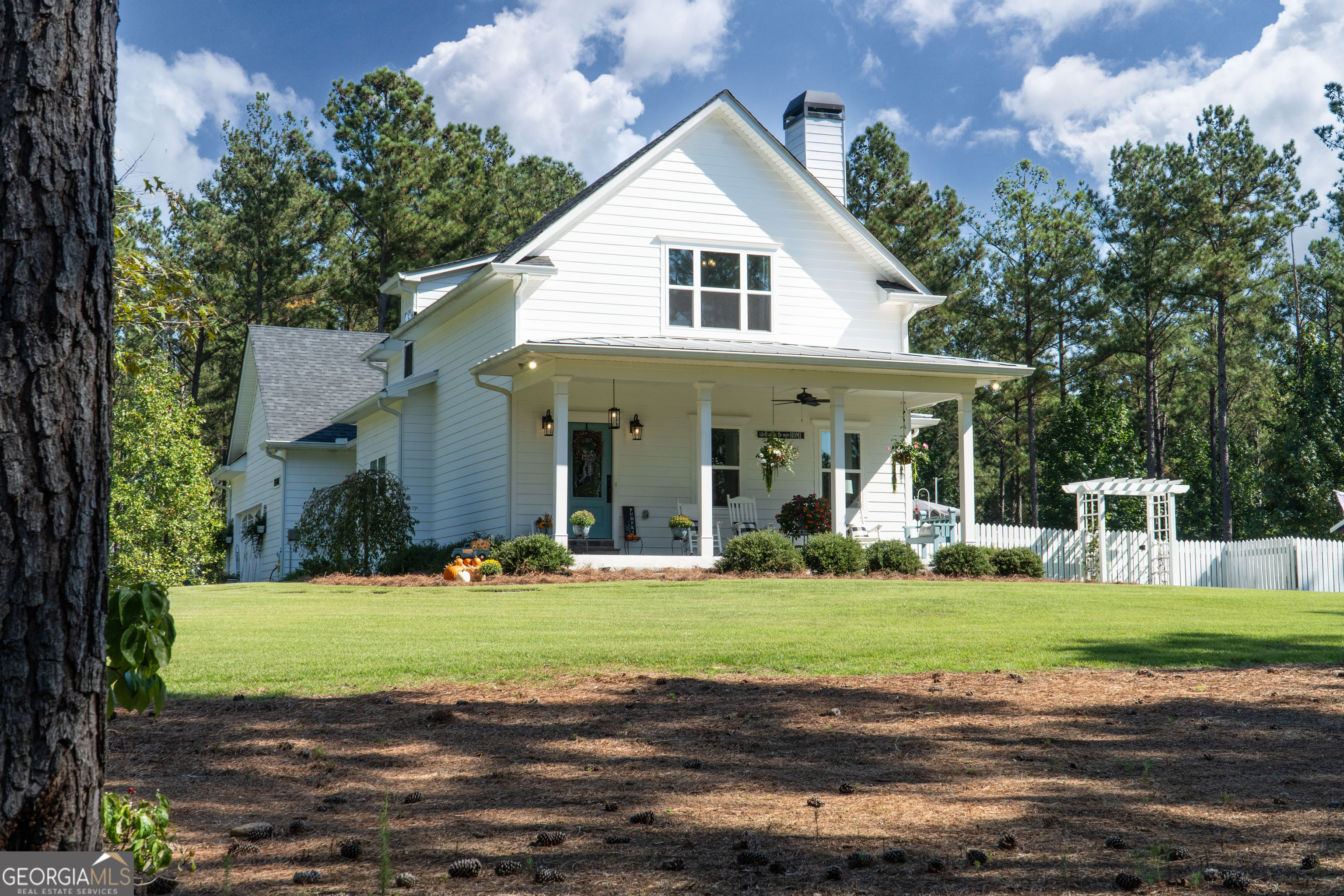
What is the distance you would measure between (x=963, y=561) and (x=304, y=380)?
16653 mm

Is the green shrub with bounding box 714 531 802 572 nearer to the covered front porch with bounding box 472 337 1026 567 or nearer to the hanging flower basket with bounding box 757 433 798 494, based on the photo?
the covered front porch with bounding box 472 337 1026 567

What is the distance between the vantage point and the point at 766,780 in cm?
392

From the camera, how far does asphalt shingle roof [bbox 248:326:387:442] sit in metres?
24.0

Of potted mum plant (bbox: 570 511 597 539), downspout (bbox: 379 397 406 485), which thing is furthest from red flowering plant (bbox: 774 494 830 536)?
downspout (bbox: 379 397 406 485)

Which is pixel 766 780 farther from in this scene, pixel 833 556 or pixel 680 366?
pixel 680 366

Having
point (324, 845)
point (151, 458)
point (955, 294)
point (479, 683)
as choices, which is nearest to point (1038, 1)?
point (955, 294)

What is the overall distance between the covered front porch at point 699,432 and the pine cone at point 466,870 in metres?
12.4

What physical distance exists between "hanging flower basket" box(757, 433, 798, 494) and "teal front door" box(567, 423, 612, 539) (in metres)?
2.69

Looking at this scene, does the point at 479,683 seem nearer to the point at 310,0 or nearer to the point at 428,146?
the point at 310,0

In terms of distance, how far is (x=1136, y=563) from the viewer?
19469 mm

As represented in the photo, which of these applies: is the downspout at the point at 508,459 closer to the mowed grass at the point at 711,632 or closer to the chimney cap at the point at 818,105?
the mowed grass at the point at 711,632

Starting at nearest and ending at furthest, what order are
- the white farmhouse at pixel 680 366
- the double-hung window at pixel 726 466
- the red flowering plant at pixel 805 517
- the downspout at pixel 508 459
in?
the red flowering plant at pixel 805 517 → the white farmhouse at pixel 680 366 → the downspout at pixel 508 459 → the double-hung window at pixel 726 466

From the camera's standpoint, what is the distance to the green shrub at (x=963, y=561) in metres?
15.5

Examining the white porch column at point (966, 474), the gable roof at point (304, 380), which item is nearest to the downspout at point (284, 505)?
the gable roof at point (304, 380)
